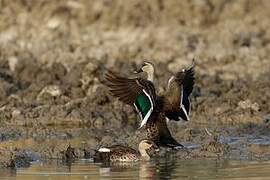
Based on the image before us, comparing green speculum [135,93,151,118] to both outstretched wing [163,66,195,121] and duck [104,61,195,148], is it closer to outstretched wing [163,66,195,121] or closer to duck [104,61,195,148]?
duck [104,61,195,148]

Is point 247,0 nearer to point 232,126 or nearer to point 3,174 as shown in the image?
point 232,126

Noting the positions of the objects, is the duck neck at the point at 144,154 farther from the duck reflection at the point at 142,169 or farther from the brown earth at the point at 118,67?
the brown earth at the point at 118,67

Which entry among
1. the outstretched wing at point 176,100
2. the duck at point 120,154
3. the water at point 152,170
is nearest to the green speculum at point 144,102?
the outstretched wing at point 176,100

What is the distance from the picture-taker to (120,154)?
15.8 m

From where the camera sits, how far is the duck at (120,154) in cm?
1577

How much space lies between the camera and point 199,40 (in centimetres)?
Answer: 2653

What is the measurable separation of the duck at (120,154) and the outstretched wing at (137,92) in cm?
43

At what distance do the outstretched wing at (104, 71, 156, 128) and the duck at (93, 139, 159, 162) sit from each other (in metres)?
0.43

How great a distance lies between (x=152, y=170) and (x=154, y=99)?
1.66 metres

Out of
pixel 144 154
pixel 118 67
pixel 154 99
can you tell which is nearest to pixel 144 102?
pixel 154 99

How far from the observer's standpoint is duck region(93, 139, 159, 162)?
15766 millimetres

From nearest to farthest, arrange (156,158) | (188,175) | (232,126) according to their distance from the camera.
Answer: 1. (188,175)
2. (156,158)
3. (232,126)

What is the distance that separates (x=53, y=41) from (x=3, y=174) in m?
13.2

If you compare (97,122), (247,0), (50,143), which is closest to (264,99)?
(97,122)
